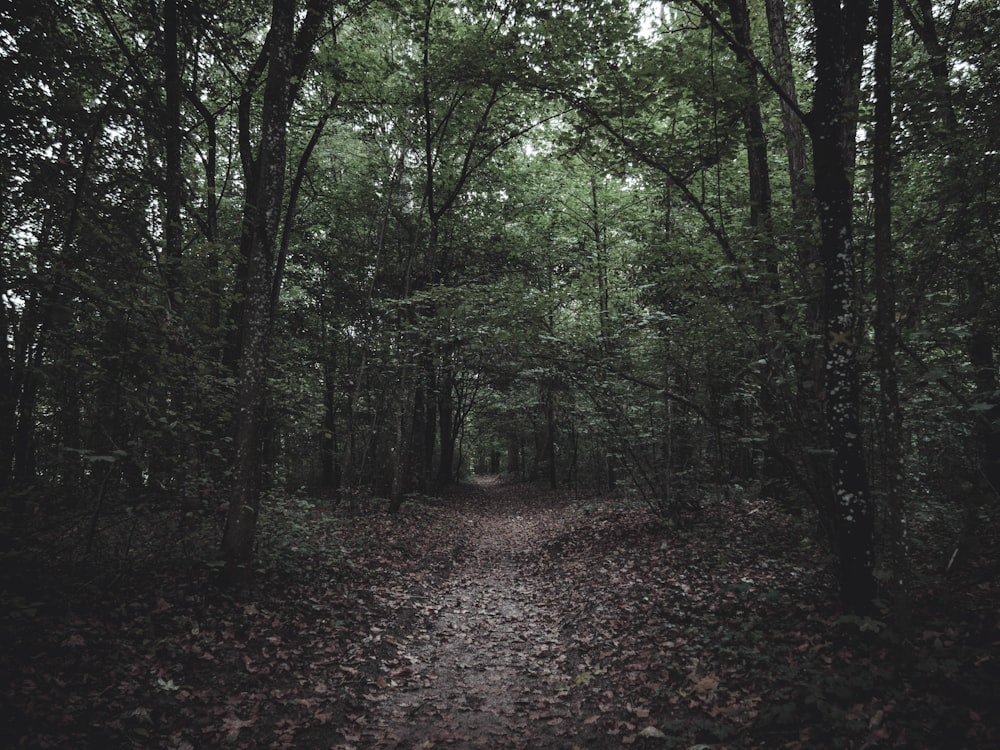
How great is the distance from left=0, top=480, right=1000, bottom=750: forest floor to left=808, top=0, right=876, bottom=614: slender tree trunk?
0.76 meters

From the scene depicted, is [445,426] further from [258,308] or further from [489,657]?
[489,657]

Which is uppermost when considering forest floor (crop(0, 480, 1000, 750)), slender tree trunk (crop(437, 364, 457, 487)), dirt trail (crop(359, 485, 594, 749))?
slender tree trunk (crop(437, 364, 457, 487))

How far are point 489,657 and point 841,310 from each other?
5.99m

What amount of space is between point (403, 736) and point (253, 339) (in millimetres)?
5463

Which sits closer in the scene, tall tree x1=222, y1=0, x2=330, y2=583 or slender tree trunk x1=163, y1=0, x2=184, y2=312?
slender tree trunk x1=163, y1=0, x2=184, y2=312

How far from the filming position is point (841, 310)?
4773 mm

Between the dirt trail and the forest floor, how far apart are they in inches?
1.3

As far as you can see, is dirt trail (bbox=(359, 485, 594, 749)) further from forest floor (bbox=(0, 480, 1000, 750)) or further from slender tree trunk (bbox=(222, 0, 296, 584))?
slender tree trunk (bbox=(222, 0, 296, 584))

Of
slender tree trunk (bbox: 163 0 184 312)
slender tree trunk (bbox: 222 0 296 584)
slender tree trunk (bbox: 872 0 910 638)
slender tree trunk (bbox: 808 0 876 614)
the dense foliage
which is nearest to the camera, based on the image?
slender tree trunk (bbox: 872 0 910 638)

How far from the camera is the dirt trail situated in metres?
4.98

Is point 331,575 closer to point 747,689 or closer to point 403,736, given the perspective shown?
point 403,736

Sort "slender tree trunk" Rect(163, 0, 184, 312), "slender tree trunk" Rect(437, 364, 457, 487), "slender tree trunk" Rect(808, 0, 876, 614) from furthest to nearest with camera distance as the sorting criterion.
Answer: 1. "slender tree trunk" Rect(437, 364, 457, 487)
2. "slender tree trunk" Rect(163, 0, 184, 312)
3. "slender tree trunk" Rect(808, 0, 876, 614)

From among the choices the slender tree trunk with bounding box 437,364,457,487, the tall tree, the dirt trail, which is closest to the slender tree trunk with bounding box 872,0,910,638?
the dirt trail

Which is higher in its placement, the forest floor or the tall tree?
the tall tree
